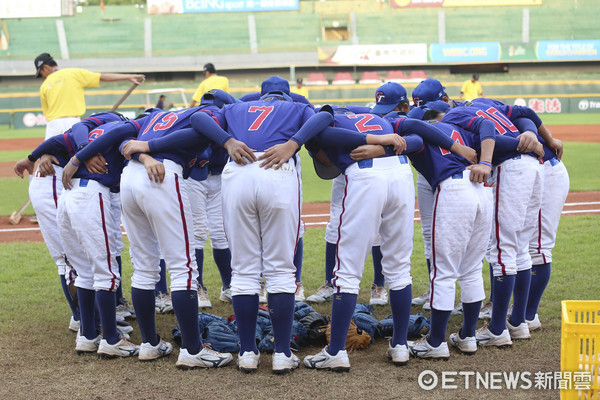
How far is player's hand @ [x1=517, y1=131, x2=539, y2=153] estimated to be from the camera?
4891mm

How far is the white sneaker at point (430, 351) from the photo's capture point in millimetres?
4660

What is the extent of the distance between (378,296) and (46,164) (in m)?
3.20

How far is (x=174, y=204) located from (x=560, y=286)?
Answer: 13.1ft

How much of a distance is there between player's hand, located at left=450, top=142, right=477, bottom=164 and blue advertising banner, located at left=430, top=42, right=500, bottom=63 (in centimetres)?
4112

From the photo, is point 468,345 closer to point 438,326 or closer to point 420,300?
point 438,326

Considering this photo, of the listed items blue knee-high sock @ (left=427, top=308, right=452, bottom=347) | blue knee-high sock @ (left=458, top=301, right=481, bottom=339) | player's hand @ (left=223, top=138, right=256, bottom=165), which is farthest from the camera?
blue knee-high sock @ (left=458, top=301, right=481, bottom=339)

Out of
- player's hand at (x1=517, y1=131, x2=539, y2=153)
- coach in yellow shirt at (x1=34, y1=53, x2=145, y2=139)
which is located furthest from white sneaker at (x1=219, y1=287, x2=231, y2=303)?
coach in yellow shirt at (x1=34, y1=53, x2=145, y2=139)

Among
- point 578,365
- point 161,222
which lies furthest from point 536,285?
point 161,222

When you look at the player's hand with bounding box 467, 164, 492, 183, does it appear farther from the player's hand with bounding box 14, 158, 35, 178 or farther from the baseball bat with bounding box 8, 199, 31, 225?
the baseball bat with bounding box 8, 199, 31, 225

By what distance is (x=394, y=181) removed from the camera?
4.42 meters

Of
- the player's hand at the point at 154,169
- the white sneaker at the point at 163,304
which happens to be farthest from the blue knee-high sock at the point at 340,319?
the white sneaker at the point at 163,304

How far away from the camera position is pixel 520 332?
5117 mm

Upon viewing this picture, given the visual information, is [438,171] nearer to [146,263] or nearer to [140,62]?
[146,263]

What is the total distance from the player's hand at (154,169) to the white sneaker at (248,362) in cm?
129
